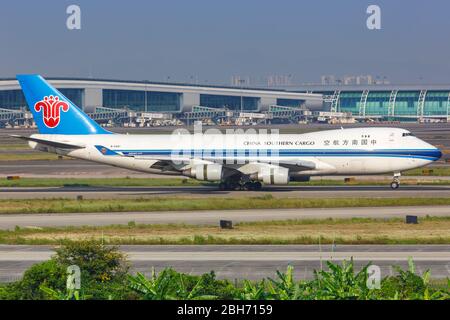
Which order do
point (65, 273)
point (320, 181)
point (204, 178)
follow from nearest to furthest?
point (65, 273) → point (204, 178) → point (320, 181)

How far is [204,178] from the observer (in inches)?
2584

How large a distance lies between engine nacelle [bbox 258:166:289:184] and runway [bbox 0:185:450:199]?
104cm

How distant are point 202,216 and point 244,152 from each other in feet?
51.8

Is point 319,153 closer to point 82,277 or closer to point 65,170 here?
point 65,170

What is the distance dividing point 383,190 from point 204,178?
14.1m

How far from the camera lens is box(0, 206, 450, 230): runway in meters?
49.6

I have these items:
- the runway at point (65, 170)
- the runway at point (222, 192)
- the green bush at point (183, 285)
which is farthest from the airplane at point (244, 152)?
the green bush at point (183, 285)

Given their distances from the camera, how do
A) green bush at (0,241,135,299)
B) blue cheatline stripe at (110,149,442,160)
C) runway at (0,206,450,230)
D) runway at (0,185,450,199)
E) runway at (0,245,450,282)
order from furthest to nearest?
blue cheatline stripe at (110,149,442,160) → runway at (0,185,450,199) → runway at (0,206,450,230) → runway at (0,245,450,282) → green bush at (0,241,135,299)

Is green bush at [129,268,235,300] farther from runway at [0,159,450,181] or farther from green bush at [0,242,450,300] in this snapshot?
runway at [0,159,450,181]

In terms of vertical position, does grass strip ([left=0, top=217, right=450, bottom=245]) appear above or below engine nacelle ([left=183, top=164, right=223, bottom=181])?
below

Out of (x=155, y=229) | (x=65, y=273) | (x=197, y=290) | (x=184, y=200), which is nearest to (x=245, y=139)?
(x=184, y=200)

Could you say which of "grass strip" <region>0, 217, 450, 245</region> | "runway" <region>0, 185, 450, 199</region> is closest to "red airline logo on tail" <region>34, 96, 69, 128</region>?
"runway" <region>0, 185, 450, 199</region>
